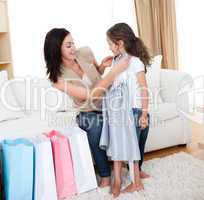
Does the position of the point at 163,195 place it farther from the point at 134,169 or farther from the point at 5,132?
the point at 5,132

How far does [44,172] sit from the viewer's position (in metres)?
1.75

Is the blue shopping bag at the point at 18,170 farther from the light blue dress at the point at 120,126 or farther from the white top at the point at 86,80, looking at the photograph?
the white top at the point at 86,80

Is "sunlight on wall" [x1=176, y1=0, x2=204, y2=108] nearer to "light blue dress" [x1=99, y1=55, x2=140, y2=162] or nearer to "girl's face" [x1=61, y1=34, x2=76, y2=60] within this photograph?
"light blue dress" [x1=99, y1=55, x2=140, y2=162]

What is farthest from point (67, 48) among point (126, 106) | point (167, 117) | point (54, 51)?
point (167, 117)

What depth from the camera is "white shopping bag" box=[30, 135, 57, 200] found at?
1742 mm

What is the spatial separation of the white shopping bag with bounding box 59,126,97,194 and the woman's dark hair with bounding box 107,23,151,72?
2.08ft

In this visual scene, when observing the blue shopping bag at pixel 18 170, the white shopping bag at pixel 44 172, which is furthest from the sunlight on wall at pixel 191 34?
the blue shopping bag at pixel 18 170

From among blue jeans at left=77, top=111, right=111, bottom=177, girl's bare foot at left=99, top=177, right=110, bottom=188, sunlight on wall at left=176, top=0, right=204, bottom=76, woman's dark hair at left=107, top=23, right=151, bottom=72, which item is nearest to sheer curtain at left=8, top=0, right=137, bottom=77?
sunlight on wall at left=176, top=0, right=204, bottom=76

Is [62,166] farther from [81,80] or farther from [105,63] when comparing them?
[105,63]

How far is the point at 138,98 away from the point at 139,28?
211 centimetres

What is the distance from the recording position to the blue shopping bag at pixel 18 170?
1.67 m

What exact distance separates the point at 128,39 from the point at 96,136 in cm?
70

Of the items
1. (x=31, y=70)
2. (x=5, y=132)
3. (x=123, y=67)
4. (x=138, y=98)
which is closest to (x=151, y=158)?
(x=138, y=98)

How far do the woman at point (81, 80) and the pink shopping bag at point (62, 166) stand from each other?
0.22m
